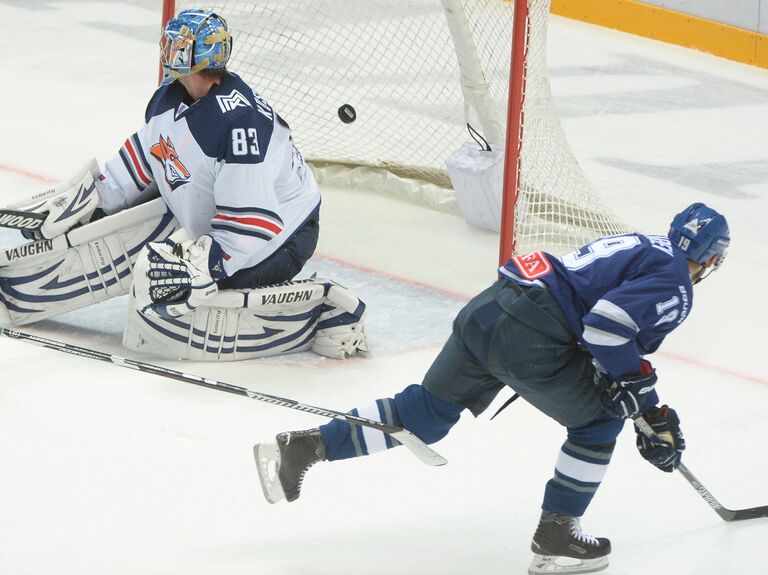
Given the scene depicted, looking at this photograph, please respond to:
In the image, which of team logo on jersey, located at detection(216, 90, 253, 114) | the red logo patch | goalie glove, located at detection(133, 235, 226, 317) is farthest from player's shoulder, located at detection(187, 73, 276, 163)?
the red logo patch

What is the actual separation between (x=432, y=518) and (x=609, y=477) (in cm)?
50

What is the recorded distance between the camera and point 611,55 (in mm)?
8281

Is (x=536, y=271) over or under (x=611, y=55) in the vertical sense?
over

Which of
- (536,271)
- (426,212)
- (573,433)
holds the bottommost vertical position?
(426,212)

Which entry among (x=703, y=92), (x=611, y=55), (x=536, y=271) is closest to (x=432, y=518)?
(x=536, y=271)

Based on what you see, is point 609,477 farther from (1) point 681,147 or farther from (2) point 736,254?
(1) point 681,147

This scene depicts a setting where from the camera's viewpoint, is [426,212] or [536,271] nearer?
[536,271]

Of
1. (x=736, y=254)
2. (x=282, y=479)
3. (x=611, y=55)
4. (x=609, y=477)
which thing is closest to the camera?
(x=282, y=479)

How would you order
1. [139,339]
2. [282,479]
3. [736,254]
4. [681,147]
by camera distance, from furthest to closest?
[681,147] → [736,254] → [139,339] → [282,479]

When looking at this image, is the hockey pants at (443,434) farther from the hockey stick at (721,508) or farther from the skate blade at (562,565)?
the hockey stick at (721,508)

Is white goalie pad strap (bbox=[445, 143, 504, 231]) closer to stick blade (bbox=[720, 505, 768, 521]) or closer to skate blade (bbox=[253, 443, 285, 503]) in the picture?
stick blade (bbox=[720, 505, 768, 521])

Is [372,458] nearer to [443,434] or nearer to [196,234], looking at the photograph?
[443,434]

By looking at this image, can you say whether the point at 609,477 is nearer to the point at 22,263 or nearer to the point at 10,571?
the point at 10,571

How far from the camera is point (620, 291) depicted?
273cm
